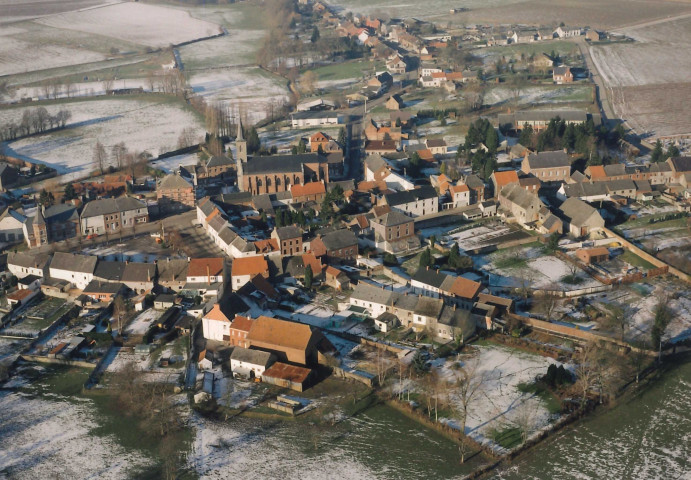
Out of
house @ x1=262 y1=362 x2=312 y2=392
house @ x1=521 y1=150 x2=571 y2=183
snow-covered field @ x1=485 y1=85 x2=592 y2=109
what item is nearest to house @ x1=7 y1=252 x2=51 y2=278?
house @ x1=262 y1=362 x2=312 y2=392

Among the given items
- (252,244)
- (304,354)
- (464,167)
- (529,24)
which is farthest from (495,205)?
(529,24)

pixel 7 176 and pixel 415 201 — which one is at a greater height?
pixel 415 201

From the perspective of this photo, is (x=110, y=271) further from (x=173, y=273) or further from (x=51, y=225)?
(x=51, y=225)

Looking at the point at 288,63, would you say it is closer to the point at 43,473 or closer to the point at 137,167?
the point at 137,167

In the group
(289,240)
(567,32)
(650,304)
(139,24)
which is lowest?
(650,304)

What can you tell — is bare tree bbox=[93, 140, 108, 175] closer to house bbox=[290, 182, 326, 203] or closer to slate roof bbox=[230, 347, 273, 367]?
house bbox=[290, 182, 326, 203]

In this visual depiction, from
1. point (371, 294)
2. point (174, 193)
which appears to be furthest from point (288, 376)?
point (174, 193)
